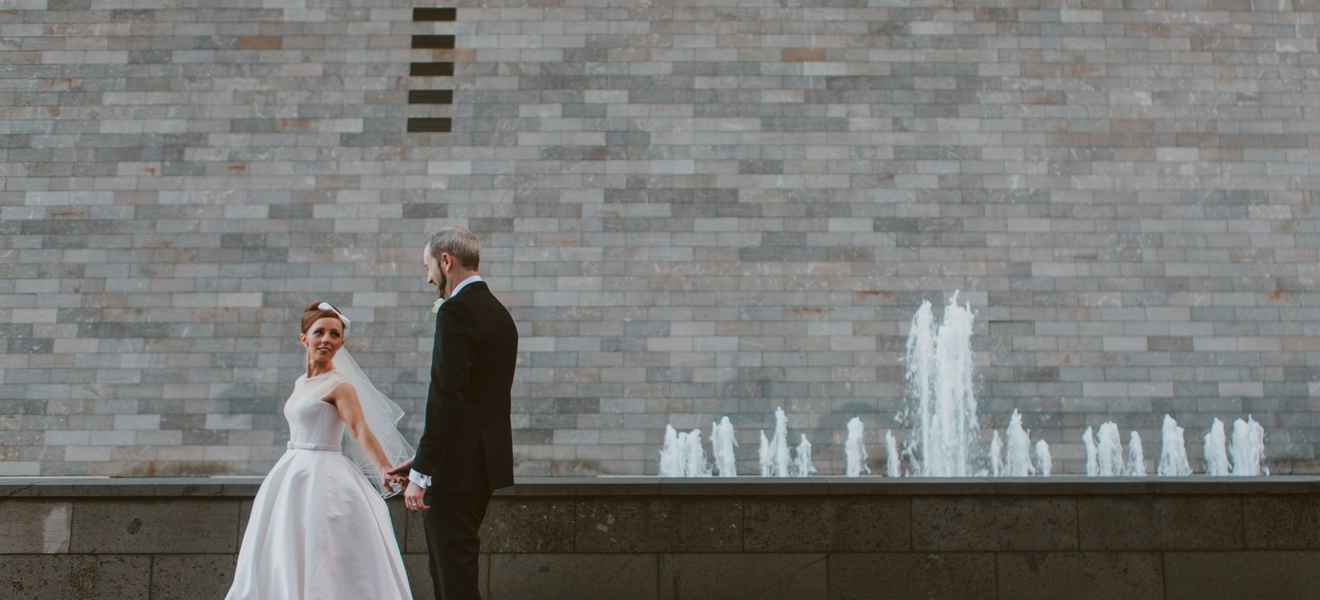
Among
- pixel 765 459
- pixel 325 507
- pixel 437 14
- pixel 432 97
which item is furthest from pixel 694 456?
pixel 325 507

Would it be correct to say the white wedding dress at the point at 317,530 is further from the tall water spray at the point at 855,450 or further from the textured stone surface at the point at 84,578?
the tall water spray at the point at 855,450

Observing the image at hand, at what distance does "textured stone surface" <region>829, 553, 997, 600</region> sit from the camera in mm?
6543

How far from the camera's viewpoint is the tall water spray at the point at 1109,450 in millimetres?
13227

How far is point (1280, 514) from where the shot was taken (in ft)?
21.6

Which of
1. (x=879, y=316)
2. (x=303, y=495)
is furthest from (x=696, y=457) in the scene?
(x=303, y=495)

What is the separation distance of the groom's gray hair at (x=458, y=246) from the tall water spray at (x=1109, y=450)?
1008cm

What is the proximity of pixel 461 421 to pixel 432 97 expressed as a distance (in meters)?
9.91

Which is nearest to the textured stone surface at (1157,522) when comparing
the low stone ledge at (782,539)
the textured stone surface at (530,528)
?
the low stone ledge at (782,539)

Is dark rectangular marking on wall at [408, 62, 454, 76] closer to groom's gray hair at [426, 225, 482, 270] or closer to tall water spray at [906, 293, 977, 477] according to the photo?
tall water spray at [906, 293, 977, 477]

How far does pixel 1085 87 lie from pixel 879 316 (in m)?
3.72

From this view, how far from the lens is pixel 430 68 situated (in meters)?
14.3

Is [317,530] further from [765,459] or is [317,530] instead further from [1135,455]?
Result: [1135,455]

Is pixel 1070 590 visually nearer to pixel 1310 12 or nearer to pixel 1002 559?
pixel 1002 559

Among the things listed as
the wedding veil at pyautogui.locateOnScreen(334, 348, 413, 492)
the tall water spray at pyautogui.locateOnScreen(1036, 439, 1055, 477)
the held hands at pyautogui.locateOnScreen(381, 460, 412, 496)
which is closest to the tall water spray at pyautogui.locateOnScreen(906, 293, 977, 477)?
the tall water spray at pyautogui.locateOnScreen(1036, 439, 1055, 477)
